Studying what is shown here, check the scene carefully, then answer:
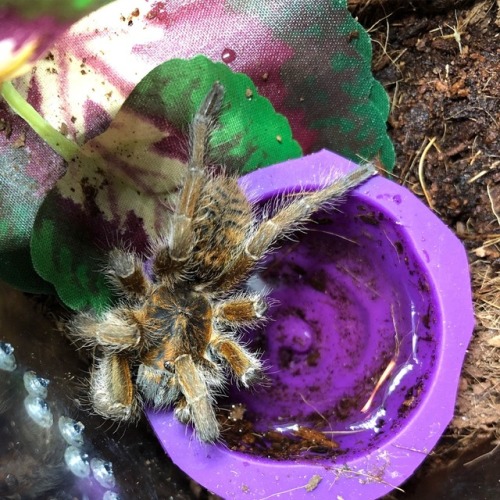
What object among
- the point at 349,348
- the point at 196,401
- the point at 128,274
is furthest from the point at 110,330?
the point at 349,348

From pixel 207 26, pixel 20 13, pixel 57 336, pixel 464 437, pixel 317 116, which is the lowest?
pixel 464 437

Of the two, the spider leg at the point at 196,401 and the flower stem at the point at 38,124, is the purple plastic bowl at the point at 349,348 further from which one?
the flower stem at the point at 38,124

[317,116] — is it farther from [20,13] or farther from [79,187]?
[20,13]

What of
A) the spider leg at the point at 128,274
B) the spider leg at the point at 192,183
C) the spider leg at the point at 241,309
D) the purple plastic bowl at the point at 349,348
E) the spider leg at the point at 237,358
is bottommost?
the purple plastic bowl at the point at 349,348

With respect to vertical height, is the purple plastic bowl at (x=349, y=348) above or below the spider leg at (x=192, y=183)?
below

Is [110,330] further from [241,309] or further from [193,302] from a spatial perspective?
[241,309]

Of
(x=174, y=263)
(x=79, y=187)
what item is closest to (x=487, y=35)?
(x=174, y=263)

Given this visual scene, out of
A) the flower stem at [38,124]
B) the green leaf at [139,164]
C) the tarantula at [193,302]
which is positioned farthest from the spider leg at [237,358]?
the flower stem at [38,124]

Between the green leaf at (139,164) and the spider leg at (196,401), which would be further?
the green leaf at (139,164)
